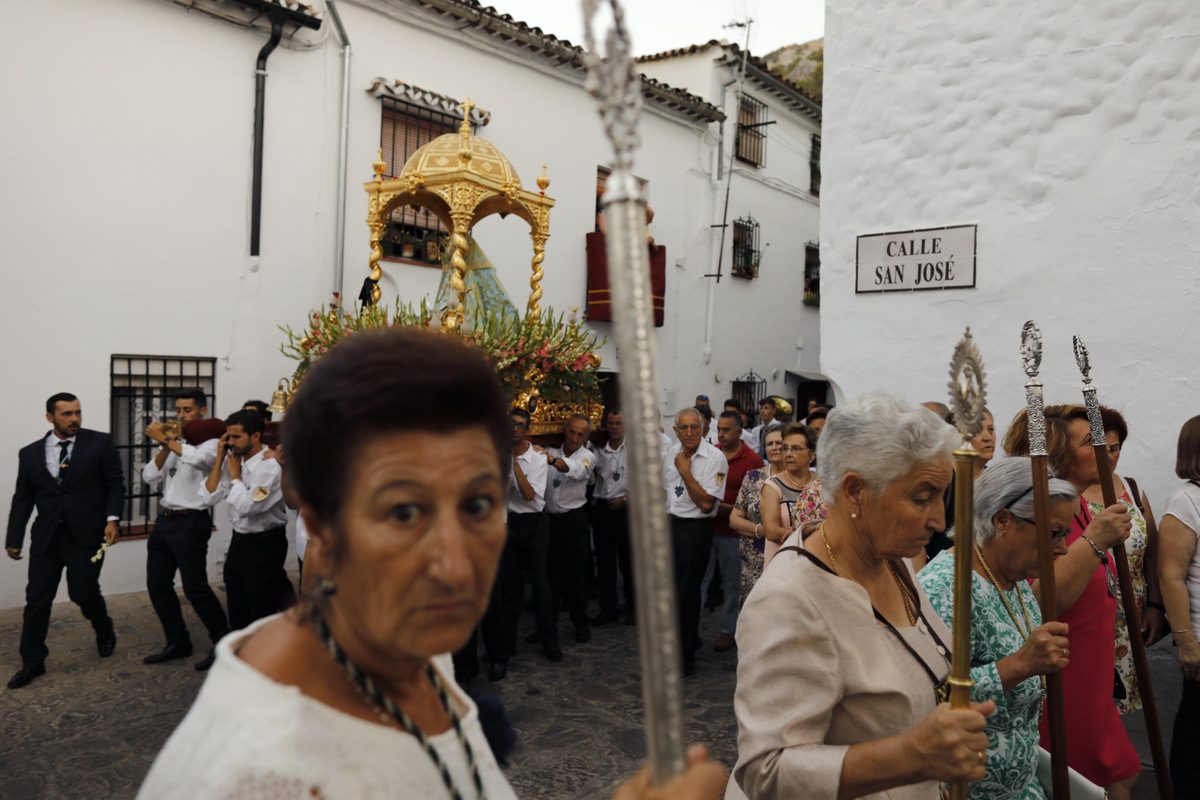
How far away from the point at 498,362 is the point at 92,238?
4.46 metres

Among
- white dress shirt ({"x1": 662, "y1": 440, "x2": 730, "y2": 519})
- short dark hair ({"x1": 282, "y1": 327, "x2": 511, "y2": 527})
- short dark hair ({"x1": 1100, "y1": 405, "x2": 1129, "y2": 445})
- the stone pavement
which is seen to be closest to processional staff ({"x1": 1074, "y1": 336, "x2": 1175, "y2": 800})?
short dark hair ({"x1": 1100, "y1": 405, "x2": 1129, "y2": 445})

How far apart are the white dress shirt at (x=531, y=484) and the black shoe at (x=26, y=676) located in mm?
3226

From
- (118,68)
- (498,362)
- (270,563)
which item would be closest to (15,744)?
(270,563)

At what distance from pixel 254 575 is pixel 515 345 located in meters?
2.39

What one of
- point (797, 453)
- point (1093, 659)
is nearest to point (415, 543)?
point (1093, 659)

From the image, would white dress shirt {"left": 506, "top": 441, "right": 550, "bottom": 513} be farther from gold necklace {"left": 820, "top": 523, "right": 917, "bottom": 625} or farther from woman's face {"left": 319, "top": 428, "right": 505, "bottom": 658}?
woman's face {"left": 319, "top": 428, "right": 505, "bottom": 658}

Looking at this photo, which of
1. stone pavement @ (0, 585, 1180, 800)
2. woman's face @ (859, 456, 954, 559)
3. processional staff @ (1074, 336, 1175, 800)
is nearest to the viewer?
woman's face @ (859, 456, 954, 559)

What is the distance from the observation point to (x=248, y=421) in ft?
19.3

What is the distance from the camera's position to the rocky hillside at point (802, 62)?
899 inches

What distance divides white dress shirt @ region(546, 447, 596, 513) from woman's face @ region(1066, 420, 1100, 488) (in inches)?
146

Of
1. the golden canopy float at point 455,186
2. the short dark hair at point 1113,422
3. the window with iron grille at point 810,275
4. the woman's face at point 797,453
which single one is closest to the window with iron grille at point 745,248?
the window with iron grille at point 810,275

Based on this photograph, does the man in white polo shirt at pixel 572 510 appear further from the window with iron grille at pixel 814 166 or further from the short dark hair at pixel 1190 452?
the window with iron grille at pixel 814 166

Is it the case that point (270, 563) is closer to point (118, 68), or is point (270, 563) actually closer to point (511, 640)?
point (511, 640)

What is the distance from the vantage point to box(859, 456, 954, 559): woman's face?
1.97 m
